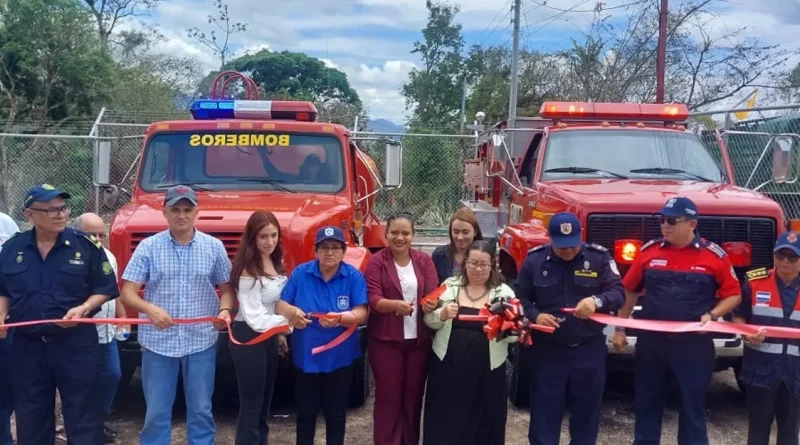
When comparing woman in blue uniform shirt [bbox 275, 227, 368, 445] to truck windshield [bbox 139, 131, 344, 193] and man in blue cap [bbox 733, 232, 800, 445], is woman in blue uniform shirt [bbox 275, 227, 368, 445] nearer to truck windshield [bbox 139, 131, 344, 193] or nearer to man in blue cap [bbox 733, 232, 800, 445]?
truck windshield [bbox 139, 131, 344, 193]

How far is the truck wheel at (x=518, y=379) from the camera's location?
5.72 metres

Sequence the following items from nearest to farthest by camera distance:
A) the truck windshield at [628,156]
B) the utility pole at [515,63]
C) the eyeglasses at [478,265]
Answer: the eyeglasses at [478,265] < the truck windshield at [628,156] < the utility pole at [515,63]

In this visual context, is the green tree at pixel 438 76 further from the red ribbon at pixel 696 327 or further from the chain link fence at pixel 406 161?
the red ribbon at pixel 696 327

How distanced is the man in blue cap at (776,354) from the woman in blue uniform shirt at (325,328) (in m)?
2.25

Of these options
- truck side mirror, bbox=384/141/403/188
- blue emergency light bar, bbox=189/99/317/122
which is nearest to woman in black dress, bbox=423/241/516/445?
truck side mirror, bbox=384/141/403/188

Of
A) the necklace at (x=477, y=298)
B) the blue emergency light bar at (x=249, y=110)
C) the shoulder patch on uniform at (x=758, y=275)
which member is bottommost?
the necklace at (x=477, y=298)

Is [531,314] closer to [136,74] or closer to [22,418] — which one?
[22,418]

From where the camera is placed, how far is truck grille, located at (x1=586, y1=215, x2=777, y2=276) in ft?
17.5

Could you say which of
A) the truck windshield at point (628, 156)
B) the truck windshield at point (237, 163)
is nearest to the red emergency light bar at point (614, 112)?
the truck windshield at point (628, 156)

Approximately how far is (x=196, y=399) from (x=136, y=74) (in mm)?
21120

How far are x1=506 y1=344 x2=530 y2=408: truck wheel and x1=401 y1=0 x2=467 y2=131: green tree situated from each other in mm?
23165

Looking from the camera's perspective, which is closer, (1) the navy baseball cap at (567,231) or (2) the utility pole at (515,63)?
(1) the navy baseball cap at (567,231)

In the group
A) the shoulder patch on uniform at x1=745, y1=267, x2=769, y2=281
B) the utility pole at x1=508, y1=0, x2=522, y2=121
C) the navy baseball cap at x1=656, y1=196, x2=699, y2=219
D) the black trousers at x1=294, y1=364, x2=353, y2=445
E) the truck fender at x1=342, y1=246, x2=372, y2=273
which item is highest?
Result: the utility pole at x1=508, y1=0, x2=522, y2=121

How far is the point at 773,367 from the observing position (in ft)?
13.6
